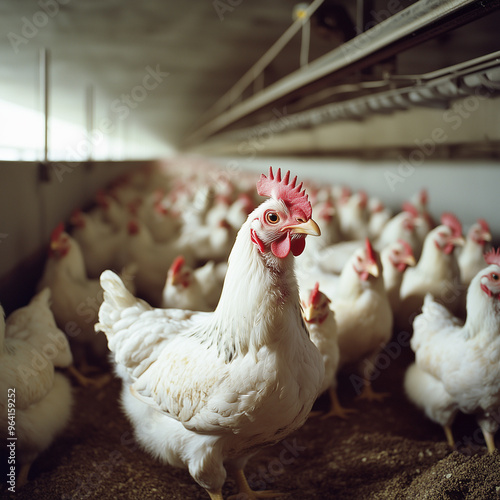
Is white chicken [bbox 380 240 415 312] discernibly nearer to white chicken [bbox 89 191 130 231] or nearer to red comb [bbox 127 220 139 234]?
red comb [bbox 127 220 139 234]

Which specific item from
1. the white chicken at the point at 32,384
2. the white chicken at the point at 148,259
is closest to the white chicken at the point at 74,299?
the white chicken at the point at 32,384

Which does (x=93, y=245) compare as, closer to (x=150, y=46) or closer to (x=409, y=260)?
(x=409, y=260)

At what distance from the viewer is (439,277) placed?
2842 millimetres

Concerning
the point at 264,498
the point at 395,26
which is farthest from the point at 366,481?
the point at 395,26

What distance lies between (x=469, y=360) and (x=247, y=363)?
1.07 meters

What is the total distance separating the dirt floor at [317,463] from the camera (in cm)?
170

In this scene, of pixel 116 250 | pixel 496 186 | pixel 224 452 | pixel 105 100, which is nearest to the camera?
pixel 224 452

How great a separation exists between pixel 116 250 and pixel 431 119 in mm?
3273

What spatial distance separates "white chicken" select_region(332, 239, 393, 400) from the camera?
2.44 meters

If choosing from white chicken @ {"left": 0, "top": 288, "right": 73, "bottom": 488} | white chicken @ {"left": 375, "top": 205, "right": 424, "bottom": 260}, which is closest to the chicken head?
white chicken @ {"left": 0, "top": 288, "right": 73, "bottom": 488}

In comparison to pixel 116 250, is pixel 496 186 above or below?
above

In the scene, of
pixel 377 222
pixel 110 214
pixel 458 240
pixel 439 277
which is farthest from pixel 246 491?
pixel 110 214

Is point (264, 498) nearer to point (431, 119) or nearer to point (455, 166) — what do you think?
point (455, 166)

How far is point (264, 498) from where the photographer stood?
178 cm
